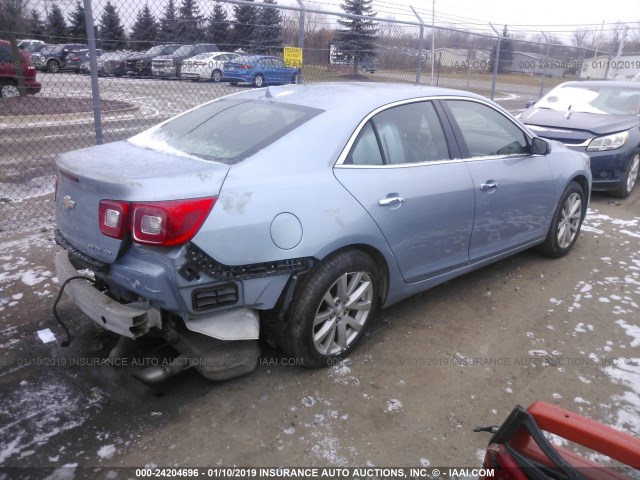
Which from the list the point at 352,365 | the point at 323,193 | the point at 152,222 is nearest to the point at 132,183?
the point at 152,222

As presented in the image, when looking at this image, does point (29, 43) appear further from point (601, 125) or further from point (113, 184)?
point (601, 125)

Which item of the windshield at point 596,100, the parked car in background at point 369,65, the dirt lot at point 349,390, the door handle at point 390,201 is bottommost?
the dirt lot at point 349,390

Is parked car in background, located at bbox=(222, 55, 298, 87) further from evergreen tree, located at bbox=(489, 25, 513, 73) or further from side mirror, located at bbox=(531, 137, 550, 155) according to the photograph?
evergreen tree, located at bbox=(489, 25, 513, 73)

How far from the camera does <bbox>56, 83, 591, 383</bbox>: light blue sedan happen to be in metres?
2.40

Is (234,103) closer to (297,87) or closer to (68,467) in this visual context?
(297,87)

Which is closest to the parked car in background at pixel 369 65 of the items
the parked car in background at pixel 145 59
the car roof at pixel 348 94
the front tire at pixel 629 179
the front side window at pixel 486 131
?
the parked car in background at pixel 145 59

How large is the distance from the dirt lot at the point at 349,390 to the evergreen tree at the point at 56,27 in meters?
2.82

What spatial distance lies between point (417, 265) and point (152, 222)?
1760 mm

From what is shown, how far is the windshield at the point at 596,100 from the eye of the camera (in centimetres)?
767

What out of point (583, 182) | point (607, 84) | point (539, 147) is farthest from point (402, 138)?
point (607, 84)

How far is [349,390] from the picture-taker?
9.32 ft

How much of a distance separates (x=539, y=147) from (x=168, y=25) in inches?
181

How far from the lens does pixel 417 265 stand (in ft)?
11.0

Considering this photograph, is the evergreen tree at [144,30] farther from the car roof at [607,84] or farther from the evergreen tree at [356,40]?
the car roof at [607,84]
